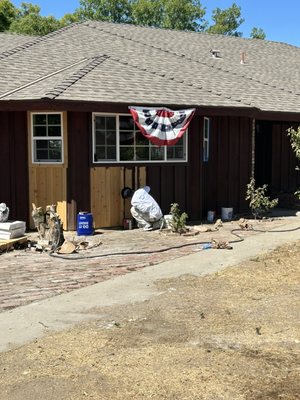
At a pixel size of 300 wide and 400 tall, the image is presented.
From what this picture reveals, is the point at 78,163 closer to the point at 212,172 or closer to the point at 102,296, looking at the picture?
the point at 212,172

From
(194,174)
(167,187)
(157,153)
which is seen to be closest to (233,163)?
(194,174)

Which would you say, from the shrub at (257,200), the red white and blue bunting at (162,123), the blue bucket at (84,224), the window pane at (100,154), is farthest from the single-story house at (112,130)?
the shrub at (257,200)

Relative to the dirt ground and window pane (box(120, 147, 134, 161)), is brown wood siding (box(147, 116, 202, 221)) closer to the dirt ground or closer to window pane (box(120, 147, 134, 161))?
window pane (box(120, 147, 134, 161))

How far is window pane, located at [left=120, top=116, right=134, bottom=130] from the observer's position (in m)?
11.5

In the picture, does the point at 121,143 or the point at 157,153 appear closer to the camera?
the point at 121,143

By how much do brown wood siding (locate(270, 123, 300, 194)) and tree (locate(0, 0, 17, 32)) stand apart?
2466 centimetres

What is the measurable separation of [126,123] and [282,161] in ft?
23.2

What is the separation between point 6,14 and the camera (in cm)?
3816

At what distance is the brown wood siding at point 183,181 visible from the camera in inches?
470

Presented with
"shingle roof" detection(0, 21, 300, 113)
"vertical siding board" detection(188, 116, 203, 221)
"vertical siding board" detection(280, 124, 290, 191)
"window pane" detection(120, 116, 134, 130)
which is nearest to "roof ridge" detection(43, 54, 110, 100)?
"shingle roof" detection(0, 21, 300, 113)

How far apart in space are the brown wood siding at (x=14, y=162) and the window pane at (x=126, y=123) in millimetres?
2106

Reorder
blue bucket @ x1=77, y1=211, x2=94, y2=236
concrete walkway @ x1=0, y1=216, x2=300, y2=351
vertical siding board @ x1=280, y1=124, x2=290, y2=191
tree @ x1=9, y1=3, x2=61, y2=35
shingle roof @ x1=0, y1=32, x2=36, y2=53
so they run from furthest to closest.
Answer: tree @ x1=9, y1=3, x2=61, y2=35 → vertical siding board @ x1=280, y1=124, x2=290, y2=191 → shingle roof @ x1=0, y1=32, x2=36, y2=53 → blue bucket @ x1=77, y1=211, x2=94, y2=236 → concrete walkway @ x1=0, y1=216, x2=300, y2=351

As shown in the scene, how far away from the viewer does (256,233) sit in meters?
10.9

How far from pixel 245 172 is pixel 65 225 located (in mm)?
5227
